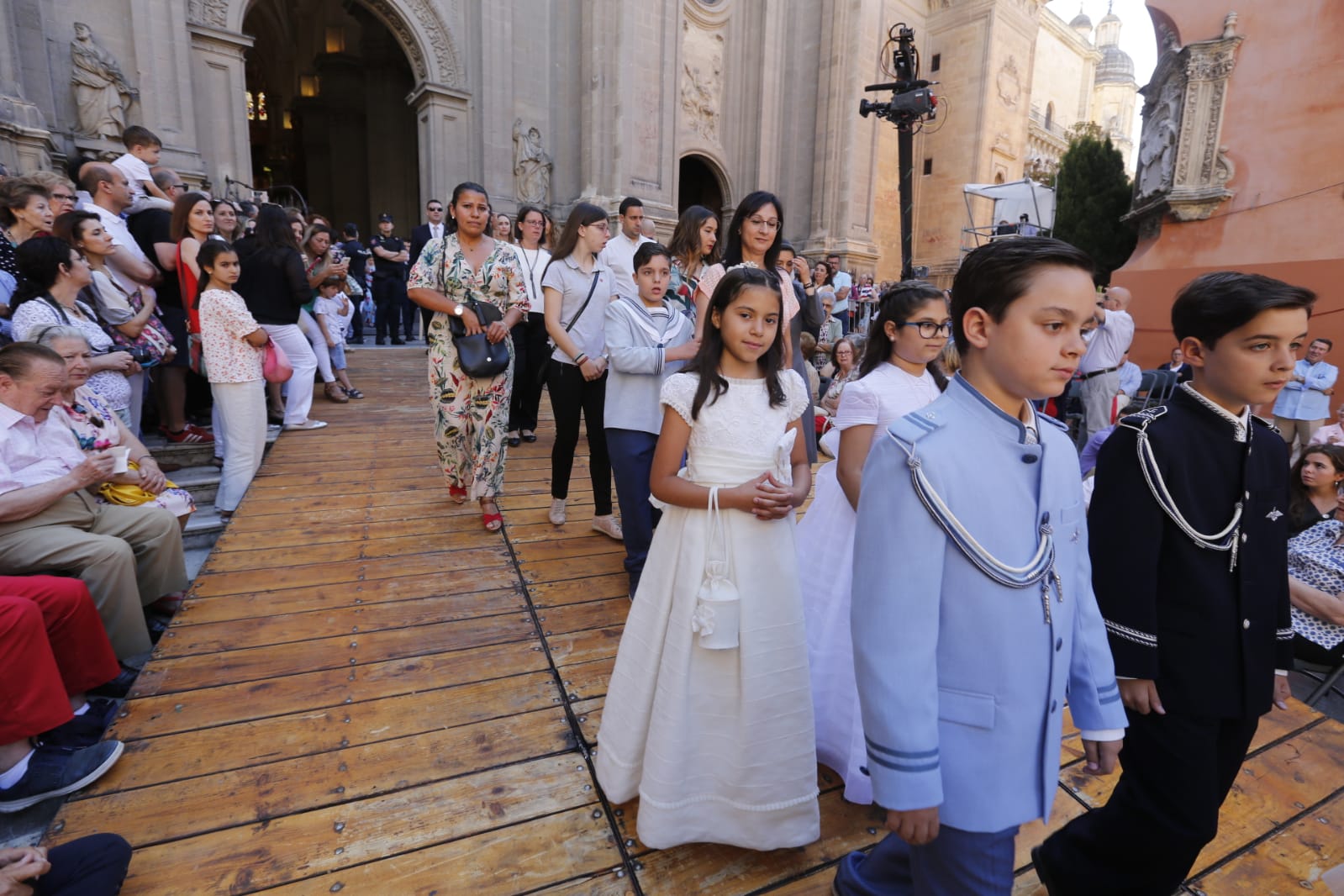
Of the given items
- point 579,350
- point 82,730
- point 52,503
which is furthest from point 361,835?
point 579,350

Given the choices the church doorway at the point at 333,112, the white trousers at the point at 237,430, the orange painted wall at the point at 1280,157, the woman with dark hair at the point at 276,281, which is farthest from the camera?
the church doorway at the point at 333,112

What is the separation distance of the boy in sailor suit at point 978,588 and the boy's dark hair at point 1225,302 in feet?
2.07

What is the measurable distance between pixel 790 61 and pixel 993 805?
818 inches

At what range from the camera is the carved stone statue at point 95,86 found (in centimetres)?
938

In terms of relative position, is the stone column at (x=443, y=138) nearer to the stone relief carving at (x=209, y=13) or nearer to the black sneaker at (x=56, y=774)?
the stone relief carving at (x=209, y=13)

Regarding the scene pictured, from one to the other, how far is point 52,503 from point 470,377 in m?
1.97

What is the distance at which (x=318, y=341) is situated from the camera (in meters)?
6.79

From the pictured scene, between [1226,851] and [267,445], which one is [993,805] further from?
[267,445]

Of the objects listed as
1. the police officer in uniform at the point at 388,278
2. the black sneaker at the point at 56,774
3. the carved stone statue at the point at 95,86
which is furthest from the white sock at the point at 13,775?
the carved stone statue at the point at 95,86

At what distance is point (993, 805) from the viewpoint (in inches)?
49.9

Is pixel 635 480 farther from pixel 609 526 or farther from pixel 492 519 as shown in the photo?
pixel 492 519

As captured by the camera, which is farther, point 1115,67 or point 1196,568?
point 1115,67

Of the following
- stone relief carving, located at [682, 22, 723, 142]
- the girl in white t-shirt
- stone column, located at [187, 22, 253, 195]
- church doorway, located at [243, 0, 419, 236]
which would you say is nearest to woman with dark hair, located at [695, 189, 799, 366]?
the girl in white t-shirt

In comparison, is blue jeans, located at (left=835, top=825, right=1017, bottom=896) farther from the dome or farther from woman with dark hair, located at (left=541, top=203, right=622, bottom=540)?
the dome
